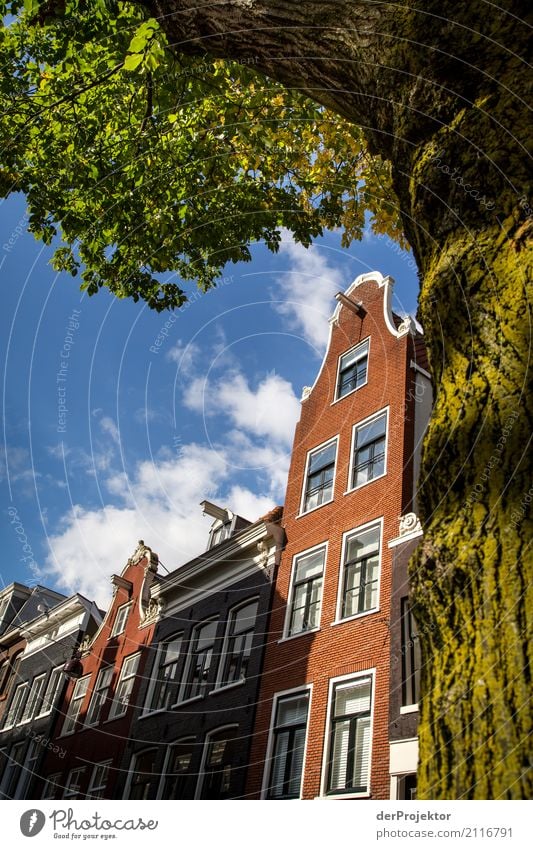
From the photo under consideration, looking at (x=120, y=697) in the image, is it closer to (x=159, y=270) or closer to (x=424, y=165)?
(x=159, y=270)

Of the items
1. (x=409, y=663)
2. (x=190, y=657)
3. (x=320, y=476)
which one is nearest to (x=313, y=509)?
(x=320, y=476)

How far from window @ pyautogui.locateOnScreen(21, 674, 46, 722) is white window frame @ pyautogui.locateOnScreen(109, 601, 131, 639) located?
7.10 meters

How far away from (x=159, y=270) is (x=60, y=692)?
2648cm

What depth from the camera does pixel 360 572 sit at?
642 inches

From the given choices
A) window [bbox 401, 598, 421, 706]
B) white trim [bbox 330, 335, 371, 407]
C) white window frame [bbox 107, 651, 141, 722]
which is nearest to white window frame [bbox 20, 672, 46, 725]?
white window frame [bbox 107, 651, 141, 722]

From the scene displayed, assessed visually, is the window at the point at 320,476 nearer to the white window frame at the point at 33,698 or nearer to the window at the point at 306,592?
the window at the point at 306,592

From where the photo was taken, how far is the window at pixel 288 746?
14797 millimetres

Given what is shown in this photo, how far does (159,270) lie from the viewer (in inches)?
376

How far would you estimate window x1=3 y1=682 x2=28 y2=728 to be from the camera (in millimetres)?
32531

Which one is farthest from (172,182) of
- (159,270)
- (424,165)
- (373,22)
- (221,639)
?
(221,639)

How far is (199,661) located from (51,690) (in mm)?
14113

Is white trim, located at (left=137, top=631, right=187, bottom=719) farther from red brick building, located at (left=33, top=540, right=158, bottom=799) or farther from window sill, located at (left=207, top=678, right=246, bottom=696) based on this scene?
window sill, located at (left=207, top=678, right=246, bottom=696)

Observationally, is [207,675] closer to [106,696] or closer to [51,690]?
[106,696]

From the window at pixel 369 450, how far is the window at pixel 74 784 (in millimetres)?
16461
